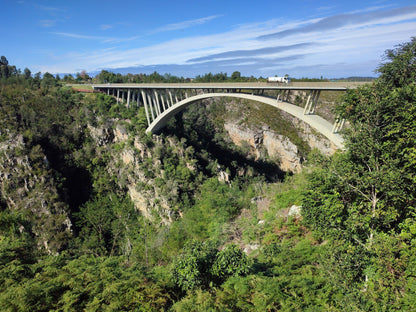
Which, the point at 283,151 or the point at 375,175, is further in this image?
the point at 283,151

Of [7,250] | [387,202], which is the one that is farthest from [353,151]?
[7,250]

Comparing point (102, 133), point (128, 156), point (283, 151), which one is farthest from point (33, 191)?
point (283, 151)

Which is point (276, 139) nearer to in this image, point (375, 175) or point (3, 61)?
point (375, 175)

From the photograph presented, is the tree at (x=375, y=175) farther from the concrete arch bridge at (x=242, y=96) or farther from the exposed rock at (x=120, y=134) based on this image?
the exposed rock at (x=120, y=134)

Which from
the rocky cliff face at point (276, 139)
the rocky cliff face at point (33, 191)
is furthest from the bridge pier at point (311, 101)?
the rocky cliff face at point (33, 191)

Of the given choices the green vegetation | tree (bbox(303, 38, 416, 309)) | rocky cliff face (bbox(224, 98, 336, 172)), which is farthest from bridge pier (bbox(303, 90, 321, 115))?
rocky cliff face (bbox(224, 98, 336, 172))

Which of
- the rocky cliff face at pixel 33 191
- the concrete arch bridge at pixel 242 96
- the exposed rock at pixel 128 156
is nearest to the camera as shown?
the concrete arch bridge at pixel 242 96

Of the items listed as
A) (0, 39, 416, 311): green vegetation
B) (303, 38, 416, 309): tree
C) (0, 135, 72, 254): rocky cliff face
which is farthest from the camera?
(0, 135, 72, 254): rocky cliff face

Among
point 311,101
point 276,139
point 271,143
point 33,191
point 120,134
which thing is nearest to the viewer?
point 311,101

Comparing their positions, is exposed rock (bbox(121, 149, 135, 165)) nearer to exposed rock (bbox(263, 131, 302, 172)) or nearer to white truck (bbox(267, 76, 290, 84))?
white truck (bbox(267, 76, 290, 84))

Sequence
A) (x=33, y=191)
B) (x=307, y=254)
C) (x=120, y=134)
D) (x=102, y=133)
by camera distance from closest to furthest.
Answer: (x=307, y=254)
(x=33, y=191)
(x=120, y=134)
(x=102, y=133)

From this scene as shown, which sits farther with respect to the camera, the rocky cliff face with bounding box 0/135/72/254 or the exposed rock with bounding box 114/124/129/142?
the exposed rock with bounding box 114/124/129/142
